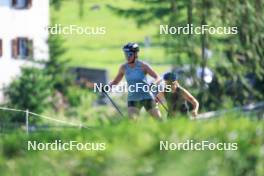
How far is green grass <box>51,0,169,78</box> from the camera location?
83.6m

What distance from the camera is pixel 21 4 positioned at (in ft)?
185

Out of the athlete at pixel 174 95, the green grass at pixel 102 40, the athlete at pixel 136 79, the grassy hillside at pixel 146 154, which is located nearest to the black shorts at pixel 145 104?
the athlete at pixel 136 79

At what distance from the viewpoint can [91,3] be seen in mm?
107312

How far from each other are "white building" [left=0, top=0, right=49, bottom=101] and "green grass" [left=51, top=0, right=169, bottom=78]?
18.8 metres

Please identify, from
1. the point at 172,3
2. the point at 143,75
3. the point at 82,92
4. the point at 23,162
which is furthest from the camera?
the point at 82,92

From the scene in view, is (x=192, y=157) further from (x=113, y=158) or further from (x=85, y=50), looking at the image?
(x=85, y=50)

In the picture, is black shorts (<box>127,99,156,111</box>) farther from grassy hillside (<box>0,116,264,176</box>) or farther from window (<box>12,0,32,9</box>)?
window (<box>12,0,32,9</box>)

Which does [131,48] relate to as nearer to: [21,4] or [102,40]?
[21,4]

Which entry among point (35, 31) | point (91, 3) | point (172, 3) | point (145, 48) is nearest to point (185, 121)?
point (172, 3)

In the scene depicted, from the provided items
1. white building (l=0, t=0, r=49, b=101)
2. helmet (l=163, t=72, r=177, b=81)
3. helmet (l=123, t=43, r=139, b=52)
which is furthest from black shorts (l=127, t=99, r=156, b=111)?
white building (l=0, t=0, r=49, b=101)

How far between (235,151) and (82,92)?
44643 mm

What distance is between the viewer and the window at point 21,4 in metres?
56.0

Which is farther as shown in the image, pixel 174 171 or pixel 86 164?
pixel 86 164

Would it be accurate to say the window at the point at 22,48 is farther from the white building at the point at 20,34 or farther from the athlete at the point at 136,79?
the athlete at the point at 136,79
